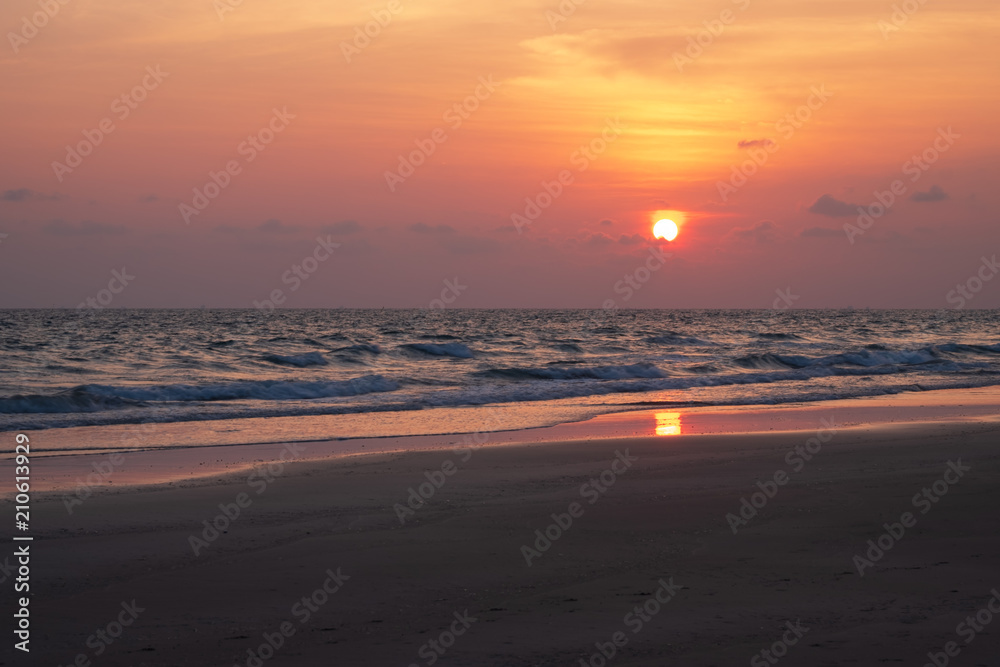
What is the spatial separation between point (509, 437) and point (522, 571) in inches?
333

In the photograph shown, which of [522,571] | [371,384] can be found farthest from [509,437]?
[371,384]

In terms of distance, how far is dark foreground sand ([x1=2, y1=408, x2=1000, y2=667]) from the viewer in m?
5.15

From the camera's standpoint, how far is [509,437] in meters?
15.1

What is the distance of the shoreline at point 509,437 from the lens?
1086 centimetres

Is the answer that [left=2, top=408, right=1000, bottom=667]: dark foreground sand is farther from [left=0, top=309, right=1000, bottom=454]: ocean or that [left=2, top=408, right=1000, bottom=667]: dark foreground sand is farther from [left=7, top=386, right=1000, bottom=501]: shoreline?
[left=0, top=309, right=1000, bottom=454]: ocean

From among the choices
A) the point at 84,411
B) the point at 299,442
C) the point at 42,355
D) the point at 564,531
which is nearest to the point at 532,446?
the point at 299,442

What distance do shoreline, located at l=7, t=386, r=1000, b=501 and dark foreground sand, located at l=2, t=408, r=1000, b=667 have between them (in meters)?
1.18

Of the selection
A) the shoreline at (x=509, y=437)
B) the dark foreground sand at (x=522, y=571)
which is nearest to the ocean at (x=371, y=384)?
the shoreline at (x=509, y=437)

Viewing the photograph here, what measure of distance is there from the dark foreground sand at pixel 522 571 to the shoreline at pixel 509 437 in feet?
3.88

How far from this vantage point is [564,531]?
7824 mm

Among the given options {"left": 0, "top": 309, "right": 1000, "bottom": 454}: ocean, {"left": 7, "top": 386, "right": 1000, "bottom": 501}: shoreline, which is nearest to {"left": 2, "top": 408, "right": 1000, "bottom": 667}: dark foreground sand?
{"left": 7, "top": 386, "right": 1000, "bottom": 501}: shoreline

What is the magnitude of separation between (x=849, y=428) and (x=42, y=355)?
3300 centimetres

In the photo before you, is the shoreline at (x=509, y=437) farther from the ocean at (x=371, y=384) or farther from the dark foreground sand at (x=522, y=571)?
the dark foreground sand at (x=522, y=571)

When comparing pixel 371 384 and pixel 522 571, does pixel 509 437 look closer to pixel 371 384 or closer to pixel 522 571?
pixel 522 571
